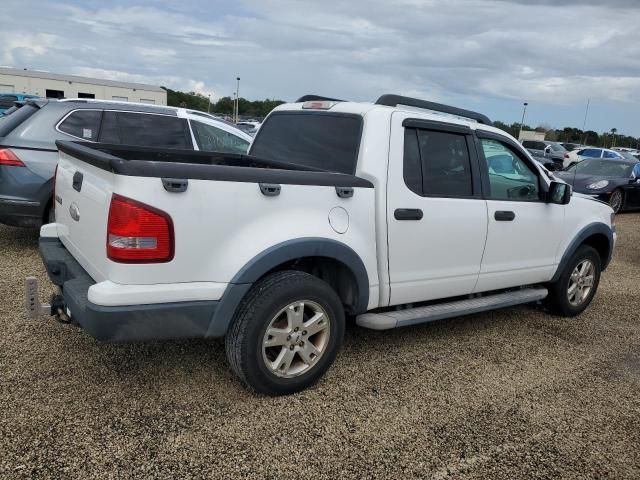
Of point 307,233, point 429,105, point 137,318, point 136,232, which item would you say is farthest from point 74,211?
point 429,105

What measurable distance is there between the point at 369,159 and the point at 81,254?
1.91 m

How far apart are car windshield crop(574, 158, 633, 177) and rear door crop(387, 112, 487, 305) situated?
1083 cm

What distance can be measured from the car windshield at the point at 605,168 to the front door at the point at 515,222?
9.93 metres

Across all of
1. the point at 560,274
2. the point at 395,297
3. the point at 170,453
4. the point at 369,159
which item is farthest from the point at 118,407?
the point at 560,274

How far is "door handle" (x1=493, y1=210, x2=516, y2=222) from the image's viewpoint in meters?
4.36

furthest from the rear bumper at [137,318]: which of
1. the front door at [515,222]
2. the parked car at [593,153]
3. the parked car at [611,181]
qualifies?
the parked car at [593,153]

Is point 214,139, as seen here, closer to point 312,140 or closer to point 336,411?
point 312,140

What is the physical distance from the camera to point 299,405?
3.35 metres

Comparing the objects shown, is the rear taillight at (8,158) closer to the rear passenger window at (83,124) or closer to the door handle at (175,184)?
the rear passenger window at (83,124)

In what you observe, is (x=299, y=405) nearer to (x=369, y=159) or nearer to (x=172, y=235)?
(x=172, y=235)

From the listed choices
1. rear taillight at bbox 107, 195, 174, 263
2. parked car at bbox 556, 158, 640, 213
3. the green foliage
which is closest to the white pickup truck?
rear taillight at bbox 107, 195, 174, 263

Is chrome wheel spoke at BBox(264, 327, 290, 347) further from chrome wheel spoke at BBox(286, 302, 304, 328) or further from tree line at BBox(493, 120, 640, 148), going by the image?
tree line at BBox(493, 120, 640, 148)

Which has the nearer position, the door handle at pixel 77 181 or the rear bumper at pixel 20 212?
the door handle at pixel 77 181

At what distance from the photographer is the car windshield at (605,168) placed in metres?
13.7
